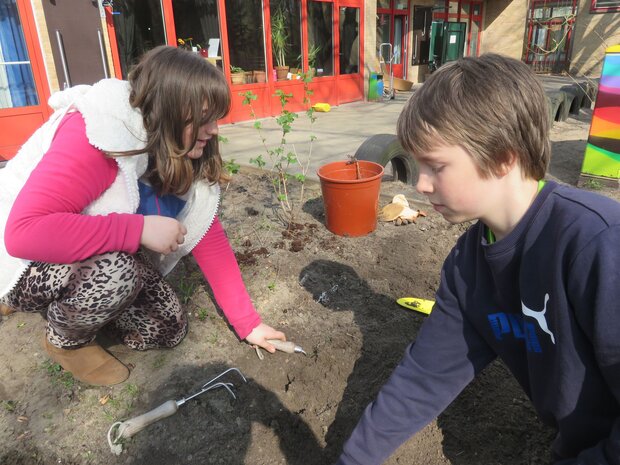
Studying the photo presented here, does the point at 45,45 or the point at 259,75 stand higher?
the point at 45,45

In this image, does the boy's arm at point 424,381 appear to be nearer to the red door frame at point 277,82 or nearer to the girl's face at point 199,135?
the girl's face at point 199,135

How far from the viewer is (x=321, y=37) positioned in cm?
939

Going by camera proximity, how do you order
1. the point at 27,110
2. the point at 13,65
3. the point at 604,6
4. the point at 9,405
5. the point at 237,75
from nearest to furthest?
the point at 9,405, the point at 13,65, the point at 27,110, the point at 237,75, the point at 604,6

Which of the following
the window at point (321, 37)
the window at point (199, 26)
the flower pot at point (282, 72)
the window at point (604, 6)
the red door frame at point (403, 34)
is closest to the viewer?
the window at point (199, 26)

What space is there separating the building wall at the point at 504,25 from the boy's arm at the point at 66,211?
18189 mm

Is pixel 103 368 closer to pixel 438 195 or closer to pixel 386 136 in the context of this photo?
pixel 438 195

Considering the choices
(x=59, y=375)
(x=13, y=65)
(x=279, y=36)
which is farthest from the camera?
(x=279, y=36)

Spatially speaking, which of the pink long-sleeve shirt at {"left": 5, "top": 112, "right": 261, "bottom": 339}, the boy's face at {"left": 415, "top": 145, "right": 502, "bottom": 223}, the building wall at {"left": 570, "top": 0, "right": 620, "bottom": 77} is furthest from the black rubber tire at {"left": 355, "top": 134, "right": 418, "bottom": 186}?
the building wall at {"left": 570, "top": 0, "right": 620, "bottom": 77}

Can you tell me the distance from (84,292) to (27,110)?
505 cm

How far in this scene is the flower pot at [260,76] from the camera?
8219mm

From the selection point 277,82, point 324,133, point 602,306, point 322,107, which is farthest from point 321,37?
point 602,306

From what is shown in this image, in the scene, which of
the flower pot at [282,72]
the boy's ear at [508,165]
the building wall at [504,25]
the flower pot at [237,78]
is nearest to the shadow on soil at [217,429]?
the boy's ear at [508,165]

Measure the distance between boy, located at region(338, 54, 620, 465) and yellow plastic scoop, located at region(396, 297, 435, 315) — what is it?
956mm

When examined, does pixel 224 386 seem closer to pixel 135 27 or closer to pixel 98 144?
pixel 98 144
